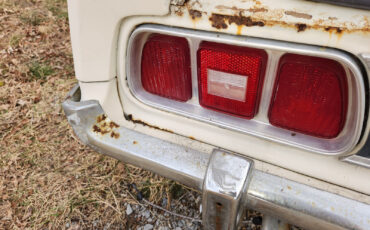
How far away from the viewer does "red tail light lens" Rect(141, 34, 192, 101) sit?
35.8 inches

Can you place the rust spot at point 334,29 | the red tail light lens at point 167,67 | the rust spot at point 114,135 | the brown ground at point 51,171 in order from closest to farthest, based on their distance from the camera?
the rust spot at point 334,29
the red tail light lens at point 167,67
the rust spot at point 114,135
the brown ground at point 51,171

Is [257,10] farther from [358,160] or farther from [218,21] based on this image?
[358,160]

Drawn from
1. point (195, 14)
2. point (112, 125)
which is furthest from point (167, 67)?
point (112, 125)

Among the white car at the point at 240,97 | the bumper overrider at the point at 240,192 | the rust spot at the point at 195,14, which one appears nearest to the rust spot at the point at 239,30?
the white car at the point at 240,97

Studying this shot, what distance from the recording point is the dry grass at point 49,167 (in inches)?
67.3

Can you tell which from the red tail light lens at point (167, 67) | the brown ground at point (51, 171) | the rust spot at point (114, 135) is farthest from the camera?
the brown ground at point (51, 171)

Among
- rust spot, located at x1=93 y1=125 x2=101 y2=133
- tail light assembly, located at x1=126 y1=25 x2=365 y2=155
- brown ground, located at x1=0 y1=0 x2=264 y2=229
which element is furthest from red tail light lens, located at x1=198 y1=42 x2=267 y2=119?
brown ground, located at x1=0 y1=0 x2=264 y2=229

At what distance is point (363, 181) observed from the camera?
2.77 feet

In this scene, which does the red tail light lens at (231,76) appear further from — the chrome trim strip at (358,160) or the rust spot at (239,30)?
the chrome trim strip at (358,160)

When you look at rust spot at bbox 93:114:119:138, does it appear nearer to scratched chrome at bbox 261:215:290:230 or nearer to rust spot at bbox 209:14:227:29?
rust spot at bbox 209:14:227:29

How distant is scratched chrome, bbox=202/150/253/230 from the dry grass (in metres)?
0.95

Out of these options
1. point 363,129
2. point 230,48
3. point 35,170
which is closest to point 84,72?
point 230,48

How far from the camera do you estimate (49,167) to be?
1.97 m

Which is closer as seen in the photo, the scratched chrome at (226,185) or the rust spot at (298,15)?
the rust spot at (298,15)
